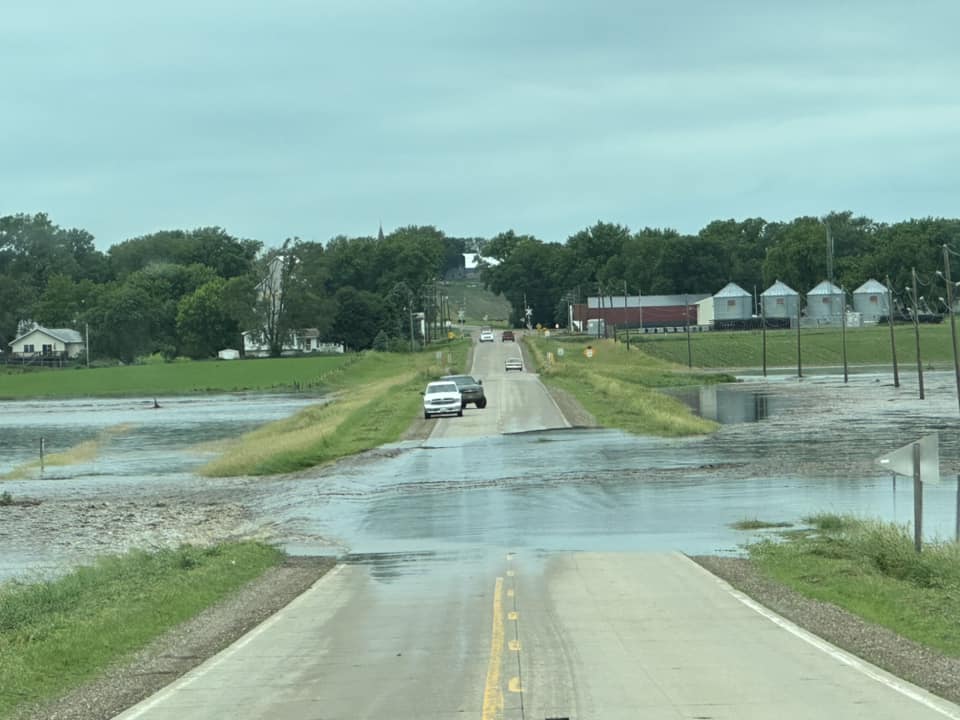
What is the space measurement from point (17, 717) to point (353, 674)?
3.12 metres

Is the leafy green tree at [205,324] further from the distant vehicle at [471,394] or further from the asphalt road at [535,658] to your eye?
the asphalt road at [535,658]

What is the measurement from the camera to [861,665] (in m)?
12.8

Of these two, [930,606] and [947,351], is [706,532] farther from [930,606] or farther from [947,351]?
[947,351]

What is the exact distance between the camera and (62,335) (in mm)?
189750

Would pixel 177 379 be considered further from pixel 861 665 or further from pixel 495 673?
pixel 861 665

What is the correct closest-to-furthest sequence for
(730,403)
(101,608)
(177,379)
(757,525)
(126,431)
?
1. (101,608)
2. (757,525)
3. (126,431)
4. (730,403)
5. (177,379)

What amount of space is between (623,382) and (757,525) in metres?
69.0

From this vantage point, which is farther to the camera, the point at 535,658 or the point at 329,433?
the point at 329,433

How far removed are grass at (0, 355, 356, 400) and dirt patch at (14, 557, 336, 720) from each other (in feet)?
308

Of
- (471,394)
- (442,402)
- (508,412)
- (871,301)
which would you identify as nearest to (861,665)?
(442,402)

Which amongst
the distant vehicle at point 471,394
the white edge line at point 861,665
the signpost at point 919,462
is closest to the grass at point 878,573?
the signpost at point 919,462

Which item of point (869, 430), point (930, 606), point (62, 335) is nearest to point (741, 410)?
point (869, 430)

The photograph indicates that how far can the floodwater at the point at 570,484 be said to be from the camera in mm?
26156

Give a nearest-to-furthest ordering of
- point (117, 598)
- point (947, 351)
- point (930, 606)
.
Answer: point (930, 606)
point (117, 598)
point (947, 351)
